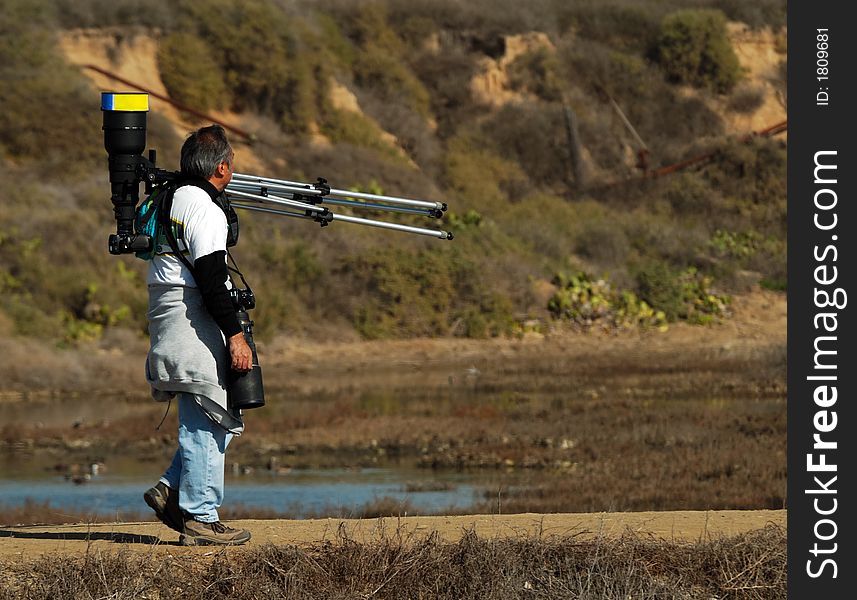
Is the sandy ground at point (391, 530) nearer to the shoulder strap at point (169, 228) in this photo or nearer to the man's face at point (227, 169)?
the shoulder strap at point (169, 228)

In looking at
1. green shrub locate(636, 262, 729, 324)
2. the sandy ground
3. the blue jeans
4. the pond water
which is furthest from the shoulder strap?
green shrub locate(636, 262, 729, 324)

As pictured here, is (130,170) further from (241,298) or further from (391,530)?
(391,530)

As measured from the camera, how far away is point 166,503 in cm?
713

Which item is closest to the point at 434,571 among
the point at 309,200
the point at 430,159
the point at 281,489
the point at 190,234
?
the point at 190,234

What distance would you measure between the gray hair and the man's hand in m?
0.79

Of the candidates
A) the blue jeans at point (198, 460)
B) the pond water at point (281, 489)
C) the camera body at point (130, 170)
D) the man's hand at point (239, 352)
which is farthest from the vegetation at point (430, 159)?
the man's hand at point (239, 352)

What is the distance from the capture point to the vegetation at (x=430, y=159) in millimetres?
30281

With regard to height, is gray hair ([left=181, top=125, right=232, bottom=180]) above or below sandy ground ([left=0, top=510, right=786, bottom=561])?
above

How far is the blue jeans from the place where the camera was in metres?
6.97

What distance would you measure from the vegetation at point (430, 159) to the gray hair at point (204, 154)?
2010cm

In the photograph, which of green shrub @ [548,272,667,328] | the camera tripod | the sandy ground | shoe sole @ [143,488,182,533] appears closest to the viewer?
shoe sole @ [143,488,182,533]

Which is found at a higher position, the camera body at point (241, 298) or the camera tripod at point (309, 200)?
the camera tripod at point (309, 200)

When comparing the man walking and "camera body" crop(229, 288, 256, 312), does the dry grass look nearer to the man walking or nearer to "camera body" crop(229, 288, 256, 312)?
the man walking

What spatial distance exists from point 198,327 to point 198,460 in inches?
24.7
